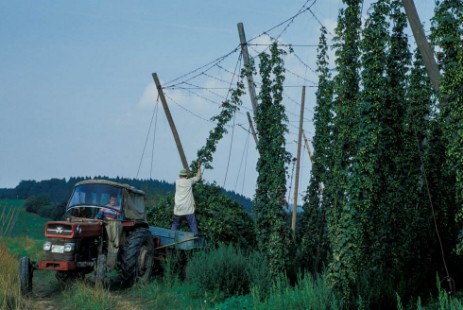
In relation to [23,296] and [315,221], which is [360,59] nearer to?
[315,221]

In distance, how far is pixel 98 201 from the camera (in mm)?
13148

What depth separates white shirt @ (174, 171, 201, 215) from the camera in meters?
16.7

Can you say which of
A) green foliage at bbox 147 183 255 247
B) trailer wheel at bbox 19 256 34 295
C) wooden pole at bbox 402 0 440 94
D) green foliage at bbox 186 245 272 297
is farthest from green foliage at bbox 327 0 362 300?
green foliage at bbox 147 183 255 247

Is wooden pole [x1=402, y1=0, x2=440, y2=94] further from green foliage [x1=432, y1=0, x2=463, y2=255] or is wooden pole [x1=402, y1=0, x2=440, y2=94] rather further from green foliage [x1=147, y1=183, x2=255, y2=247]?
green foliage [x1=147, y1=183, x2=255, y2=247]

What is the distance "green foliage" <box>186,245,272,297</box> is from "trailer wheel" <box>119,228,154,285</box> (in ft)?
4.03

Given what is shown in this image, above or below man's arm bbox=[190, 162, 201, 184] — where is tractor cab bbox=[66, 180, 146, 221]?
below

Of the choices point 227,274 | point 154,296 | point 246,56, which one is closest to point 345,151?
point 227,274

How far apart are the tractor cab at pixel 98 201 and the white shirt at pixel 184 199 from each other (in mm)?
3472

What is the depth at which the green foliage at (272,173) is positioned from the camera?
1255 centimetres

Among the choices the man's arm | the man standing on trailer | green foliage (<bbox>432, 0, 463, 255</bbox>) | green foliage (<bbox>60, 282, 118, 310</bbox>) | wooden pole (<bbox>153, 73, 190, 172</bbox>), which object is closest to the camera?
green foliage (<bbox>432, 0, 463, 255</bbox>)

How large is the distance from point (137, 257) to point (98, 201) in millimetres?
1574

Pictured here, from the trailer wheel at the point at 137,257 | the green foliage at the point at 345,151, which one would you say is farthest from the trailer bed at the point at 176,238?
the green foliage at the point at 345,151

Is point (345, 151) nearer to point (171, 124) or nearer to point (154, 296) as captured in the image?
point (154, 296)

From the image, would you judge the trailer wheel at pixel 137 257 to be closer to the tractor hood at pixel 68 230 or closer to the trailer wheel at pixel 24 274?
the tractor hood at pixel 68 230
